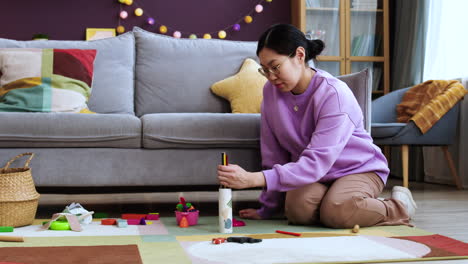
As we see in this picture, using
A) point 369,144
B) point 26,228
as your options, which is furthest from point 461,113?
point 26,228

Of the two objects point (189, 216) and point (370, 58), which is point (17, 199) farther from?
point (370, 58)

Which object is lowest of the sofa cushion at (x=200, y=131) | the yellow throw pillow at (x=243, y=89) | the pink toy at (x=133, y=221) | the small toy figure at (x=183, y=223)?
the pink toy at (x=133, y=221)

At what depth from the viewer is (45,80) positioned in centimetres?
270

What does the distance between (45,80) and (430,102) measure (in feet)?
7.67

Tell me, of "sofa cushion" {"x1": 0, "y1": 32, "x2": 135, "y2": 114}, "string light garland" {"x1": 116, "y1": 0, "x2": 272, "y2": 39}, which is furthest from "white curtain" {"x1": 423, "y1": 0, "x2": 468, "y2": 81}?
"sofa cushion" {"x1": 0, "y1": 32, "x2": 135, "y2": 114}

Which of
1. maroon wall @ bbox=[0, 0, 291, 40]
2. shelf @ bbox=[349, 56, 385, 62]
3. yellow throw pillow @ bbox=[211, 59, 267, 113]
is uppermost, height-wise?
maroon wall @ bbox=[0, 0, 291, 40]

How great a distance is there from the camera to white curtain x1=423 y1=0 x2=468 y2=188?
150 inches

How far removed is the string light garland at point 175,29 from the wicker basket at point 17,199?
2928mm

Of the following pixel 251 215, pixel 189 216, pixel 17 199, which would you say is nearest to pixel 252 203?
pixel 251 215

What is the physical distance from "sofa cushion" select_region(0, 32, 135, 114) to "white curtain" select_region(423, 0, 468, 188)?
2.28m

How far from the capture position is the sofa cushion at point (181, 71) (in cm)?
298

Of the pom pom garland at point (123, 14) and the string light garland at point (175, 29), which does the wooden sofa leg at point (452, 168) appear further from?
the pom pom garland at point (123, 14)

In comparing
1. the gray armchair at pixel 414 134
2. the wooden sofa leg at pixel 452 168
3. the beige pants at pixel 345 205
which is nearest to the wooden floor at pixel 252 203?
the wooden sofa leg at pixel 452 168

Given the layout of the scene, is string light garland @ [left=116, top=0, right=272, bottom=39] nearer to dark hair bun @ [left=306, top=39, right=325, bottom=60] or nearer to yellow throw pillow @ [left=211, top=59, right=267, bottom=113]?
yellow throw pillow @ [left=211, top=59, right=267, bottom=113]
